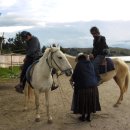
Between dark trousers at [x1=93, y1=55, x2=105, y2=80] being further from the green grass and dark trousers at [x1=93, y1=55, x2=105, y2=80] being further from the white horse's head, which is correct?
the green grass

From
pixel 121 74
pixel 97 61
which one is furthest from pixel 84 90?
pixel 121 74

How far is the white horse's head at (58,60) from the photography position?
32.5ft

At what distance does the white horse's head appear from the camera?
9.91m

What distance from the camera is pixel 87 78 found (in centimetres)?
1034

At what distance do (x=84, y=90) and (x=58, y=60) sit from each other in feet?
3.20

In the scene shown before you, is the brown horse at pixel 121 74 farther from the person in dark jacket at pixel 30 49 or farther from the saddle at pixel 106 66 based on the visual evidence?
the person in dark jacket at pixel 30 49


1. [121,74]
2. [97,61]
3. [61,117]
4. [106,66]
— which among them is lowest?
[61,117]

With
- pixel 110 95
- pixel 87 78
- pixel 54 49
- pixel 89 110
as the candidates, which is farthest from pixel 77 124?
pixel 110 95

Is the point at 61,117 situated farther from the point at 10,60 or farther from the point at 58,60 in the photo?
the point at 10,60

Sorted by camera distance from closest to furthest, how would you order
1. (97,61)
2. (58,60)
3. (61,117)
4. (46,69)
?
(58,60) → (46,69) → (61,117) → (97,61)

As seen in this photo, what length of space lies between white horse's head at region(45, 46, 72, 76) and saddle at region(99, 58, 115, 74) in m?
2.17

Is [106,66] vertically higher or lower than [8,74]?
higher

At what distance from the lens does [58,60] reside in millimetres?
10117

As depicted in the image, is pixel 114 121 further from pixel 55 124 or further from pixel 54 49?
pixel 54 49
